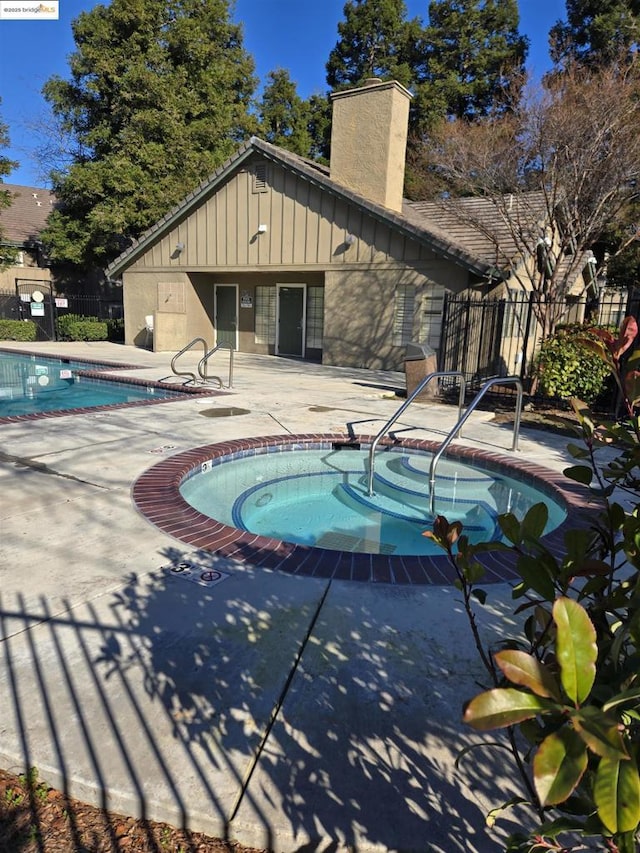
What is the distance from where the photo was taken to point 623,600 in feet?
3.82

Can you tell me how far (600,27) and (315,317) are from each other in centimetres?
1984

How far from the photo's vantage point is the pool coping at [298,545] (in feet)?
10.9

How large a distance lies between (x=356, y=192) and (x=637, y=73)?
6.71 m

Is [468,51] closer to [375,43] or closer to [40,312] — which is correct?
[375,43]

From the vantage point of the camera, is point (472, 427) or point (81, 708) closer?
point (81, 708)

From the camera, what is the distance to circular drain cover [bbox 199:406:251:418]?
7.82 meters

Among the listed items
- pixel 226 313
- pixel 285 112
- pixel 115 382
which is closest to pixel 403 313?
pixel 115 382

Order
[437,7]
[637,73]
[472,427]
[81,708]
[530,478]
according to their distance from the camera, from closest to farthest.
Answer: [81,708] → [530,478] → [472,427] → [637,73] → [437,7]

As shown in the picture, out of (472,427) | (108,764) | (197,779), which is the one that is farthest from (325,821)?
(472,427)

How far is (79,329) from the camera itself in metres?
20.4

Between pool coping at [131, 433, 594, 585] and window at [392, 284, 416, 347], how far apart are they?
8.49m

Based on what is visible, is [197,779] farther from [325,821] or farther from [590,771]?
[590,771]

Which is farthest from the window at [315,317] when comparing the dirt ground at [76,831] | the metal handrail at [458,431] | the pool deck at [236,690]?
the dirt ground at [76,831]

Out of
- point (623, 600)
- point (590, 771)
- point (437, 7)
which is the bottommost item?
point (590, 771)
